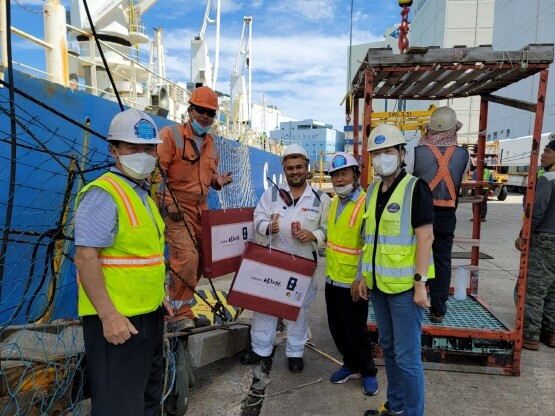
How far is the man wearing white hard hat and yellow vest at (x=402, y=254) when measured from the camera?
230cm

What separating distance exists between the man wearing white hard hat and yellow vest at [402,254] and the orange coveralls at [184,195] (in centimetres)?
169

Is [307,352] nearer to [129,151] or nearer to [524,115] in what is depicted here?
[129,151]

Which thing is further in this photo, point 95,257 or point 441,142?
point 441,142

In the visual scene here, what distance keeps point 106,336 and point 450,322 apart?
312cm

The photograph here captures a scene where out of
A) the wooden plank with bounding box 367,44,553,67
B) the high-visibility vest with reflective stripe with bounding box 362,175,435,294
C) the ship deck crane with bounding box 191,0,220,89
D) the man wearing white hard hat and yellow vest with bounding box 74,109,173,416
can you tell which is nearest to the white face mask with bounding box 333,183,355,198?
the high-visibility vest with reflective stripe with bounding box 362,175,435,294

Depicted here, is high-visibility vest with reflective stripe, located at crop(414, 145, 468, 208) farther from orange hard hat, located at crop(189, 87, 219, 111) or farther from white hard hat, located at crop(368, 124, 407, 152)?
orange hard hat, located at crop(189, 87, 219, 111)

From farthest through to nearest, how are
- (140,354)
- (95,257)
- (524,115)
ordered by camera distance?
(524,115), (140,354), (95,257)

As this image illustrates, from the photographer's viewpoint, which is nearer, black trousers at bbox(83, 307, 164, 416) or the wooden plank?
black trousers at bbox(83, 307, 164, 416)

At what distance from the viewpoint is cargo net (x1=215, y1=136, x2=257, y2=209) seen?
8539mm

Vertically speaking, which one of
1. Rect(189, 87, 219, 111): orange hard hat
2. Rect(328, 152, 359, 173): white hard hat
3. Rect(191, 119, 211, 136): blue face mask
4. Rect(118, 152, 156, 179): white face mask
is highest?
Rect(189, 87, 219, 111): orange hard hat

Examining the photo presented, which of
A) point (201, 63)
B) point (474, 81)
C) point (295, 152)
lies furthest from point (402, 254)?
point (201, 63)

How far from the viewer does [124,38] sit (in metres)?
11.4

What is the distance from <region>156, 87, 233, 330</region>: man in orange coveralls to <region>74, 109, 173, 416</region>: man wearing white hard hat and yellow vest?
129 cm

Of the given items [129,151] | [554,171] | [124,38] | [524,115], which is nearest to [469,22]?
[524,115]
